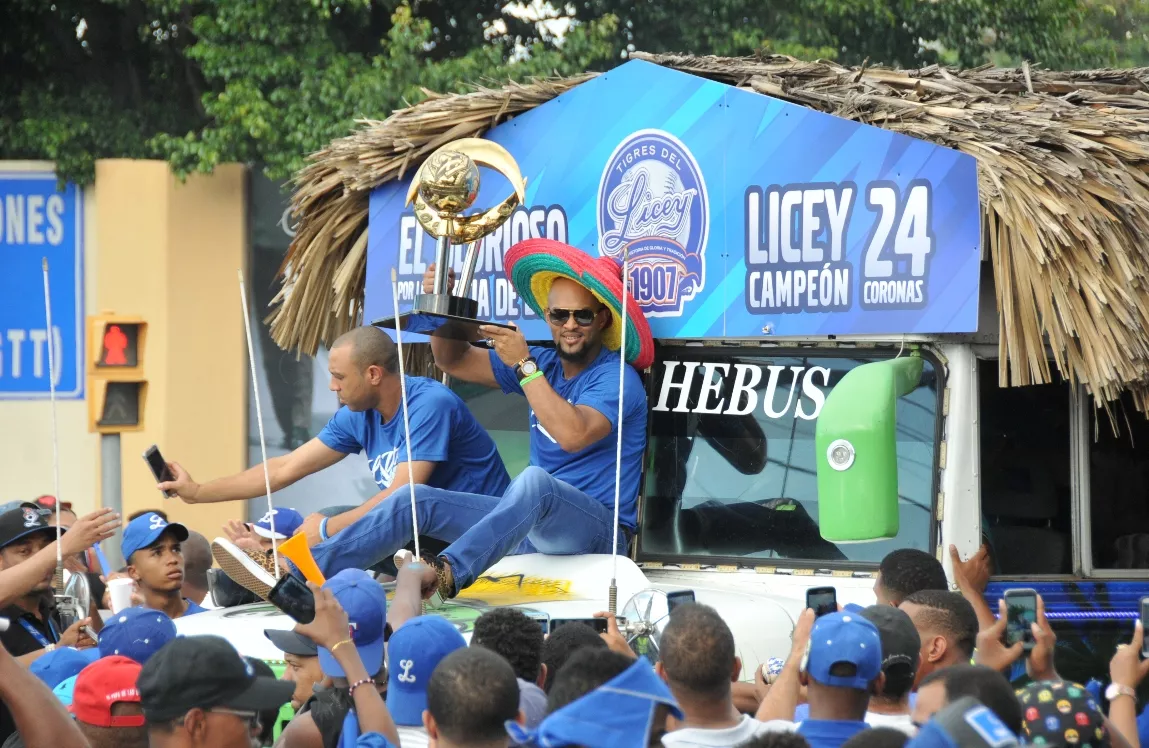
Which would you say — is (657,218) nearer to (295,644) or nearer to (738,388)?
(738,388)

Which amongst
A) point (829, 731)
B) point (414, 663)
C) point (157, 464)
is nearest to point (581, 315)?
point (157, 464)

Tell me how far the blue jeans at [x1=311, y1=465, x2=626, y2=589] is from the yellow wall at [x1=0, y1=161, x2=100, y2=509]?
7889mm

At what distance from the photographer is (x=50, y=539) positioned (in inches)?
233

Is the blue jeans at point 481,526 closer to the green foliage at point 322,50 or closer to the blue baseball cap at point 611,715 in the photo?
the blue baseball cap at point 611,715

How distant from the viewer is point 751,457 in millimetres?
6289

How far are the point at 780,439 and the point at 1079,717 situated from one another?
2.77 m

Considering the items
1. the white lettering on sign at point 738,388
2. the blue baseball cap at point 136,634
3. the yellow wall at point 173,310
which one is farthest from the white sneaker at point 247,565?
the yellow wall at point 173,310

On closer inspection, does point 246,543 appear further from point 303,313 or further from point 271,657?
point 303,313

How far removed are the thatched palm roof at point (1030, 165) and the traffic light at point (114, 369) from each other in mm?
2283

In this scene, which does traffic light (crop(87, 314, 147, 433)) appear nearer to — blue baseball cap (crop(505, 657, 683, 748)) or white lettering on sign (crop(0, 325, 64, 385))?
white lettering on sign (crop(0, 325, 64, 385))

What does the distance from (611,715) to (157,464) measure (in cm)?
366

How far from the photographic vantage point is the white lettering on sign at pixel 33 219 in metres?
13.6

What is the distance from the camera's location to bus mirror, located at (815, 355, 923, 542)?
5.70 metres

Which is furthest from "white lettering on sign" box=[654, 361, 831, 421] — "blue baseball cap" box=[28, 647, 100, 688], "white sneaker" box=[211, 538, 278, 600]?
"blue baseball cap" box=[28, 647, 100, 688]
